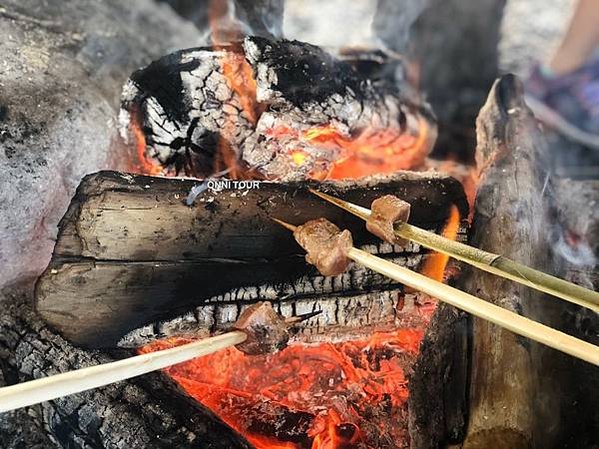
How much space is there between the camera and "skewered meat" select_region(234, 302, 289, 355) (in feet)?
5.51

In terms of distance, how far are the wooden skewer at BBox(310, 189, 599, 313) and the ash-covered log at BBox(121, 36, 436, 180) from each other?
47cm

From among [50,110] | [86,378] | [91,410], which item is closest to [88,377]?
[86,378]

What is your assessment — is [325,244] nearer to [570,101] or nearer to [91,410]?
[91,410]

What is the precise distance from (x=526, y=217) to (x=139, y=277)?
1177 millimetres

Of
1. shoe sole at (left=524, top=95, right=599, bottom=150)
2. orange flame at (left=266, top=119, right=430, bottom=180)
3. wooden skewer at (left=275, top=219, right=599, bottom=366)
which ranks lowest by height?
wooden skewer at (left=275, top=219, right=599, bottom=366)

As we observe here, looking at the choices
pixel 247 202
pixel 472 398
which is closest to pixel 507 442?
pixel 472 398

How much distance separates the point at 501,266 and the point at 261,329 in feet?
2.08

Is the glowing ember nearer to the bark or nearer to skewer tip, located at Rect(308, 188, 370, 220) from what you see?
skewer tip, located at Rect(308, 188, 370, 220)

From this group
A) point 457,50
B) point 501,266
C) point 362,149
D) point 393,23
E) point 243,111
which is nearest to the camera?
point 501,266

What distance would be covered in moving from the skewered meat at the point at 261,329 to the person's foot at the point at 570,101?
2639mm

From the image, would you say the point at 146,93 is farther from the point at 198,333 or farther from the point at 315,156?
the point at 198,333

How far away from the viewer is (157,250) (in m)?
1.72

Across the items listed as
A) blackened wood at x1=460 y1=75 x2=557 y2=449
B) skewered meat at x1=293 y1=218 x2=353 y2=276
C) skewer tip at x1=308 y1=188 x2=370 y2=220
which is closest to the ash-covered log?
skewer tip at x1=308 y1=188 x2=370 y2=220

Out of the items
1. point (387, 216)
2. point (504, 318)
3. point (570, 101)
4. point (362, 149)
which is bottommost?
point (504, 318)
